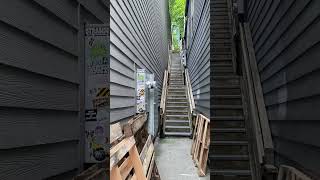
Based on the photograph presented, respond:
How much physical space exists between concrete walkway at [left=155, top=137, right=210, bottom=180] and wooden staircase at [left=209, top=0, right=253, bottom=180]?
1.45 meters

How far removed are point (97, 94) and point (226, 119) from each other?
490 centimetres

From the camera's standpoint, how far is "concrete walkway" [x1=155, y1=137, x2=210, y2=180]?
889cm

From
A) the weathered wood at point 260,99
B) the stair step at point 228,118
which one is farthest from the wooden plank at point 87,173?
the stair step at point 228,118

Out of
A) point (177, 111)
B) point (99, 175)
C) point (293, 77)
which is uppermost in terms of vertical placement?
point (293, 77)

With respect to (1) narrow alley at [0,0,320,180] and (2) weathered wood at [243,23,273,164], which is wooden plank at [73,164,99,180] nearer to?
(1) narrow alley at [0,0,320,180]

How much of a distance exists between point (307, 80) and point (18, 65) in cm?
247

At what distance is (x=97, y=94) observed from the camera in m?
3.31

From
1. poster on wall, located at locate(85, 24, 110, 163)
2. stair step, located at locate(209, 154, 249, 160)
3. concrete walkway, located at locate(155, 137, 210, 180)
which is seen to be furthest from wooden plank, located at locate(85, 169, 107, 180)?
concrete walkway, located at locate(155, 137, 210, 180)

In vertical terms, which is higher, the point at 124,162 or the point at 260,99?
the point at 260,99

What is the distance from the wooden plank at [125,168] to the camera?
440cm

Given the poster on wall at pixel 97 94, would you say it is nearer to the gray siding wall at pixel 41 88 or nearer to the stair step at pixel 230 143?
the gray siding wall at pixel 41 88

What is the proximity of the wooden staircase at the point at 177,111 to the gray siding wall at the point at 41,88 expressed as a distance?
1156 centimetres

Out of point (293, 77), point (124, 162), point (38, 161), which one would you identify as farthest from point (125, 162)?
point (38, 161)

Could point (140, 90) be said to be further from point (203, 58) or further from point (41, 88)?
point (41, 88)
